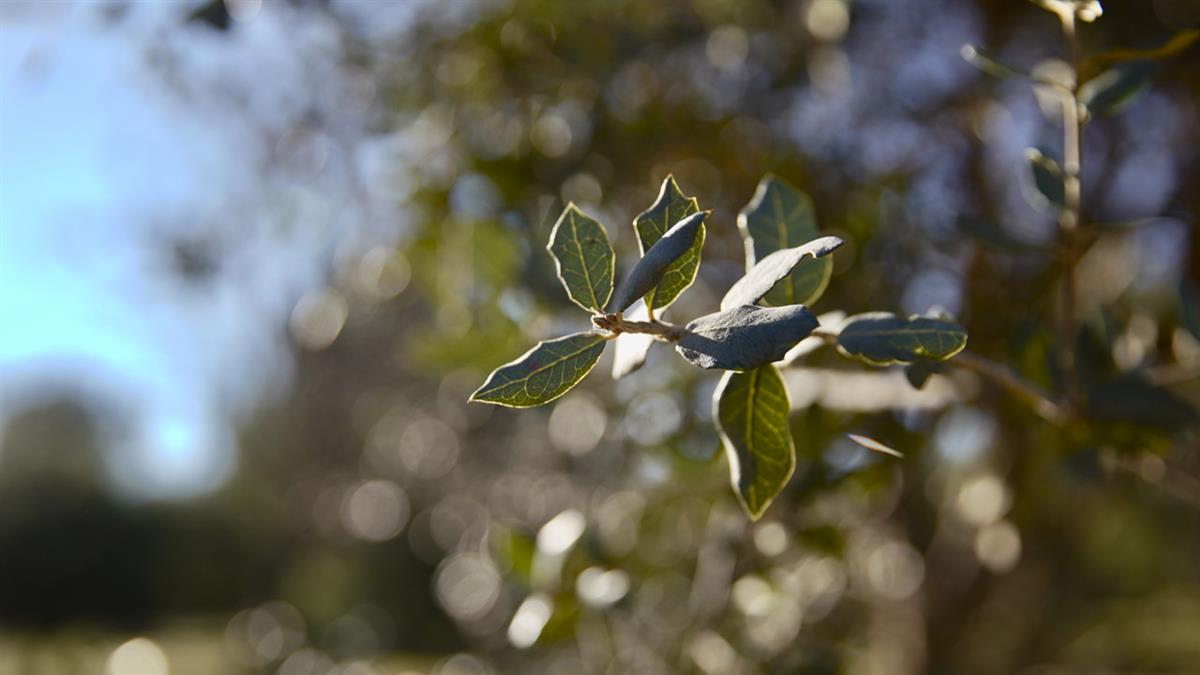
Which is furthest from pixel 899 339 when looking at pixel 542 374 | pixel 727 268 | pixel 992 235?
pixel 727 268

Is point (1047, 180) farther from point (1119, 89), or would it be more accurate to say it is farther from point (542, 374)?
point (542, 374)

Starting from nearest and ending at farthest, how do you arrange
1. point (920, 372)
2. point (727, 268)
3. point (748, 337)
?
point (748, 337) → point (920, 372) → point (727, 268)

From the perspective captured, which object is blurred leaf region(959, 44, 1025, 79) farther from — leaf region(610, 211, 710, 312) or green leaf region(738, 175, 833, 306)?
leaf region(610, 211, 710, 312)

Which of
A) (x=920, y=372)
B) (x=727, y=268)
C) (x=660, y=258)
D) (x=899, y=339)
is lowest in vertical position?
(x=727, y=268)

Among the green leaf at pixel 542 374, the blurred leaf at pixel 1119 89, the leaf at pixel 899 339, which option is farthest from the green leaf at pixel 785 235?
the blurred leaf at pixel 1119 89

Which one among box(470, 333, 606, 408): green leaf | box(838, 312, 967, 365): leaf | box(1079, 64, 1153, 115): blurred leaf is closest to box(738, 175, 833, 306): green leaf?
box(838, 312, 967, 365): leaf

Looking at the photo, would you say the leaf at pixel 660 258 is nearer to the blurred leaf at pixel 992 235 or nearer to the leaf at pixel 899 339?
the leaf at pixel 899 339
